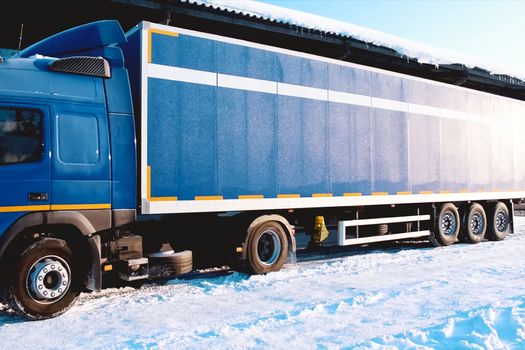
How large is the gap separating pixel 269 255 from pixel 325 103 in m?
2.78

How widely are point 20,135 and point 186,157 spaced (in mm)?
2069

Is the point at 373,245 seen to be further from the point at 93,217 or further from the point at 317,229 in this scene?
the point at 93,217

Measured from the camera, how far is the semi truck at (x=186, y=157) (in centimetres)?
516

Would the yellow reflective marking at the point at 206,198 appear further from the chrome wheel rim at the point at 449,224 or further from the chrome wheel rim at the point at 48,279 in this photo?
the chrome wheel rim at the point at 449,224

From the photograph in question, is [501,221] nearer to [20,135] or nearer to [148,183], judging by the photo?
[148,183]

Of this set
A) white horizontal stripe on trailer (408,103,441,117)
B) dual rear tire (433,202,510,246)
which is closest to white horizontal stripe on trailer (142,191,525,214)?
dual rear tire (433,202,510,246)

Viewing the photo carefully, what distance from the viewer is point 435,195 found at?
986cm

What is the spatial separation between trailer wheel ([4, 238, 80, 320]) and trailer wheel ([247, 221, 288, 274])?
2.78m

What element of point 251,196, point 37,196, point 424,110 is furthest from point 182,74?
point 424,110

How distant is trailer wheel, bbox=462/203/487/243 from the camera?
1095 centimetres

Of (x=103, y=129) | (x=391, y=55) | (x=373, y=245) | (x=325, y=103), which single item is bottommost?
(x=373, y=245)

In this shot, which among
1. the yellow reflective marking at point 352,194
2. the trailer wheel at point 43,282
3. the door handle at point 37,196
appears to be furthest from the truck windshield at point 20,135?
the yellow reflective marking at point 352,194

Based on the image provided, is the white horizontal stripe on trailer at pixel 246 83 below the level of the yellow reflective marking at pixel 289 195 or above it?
above

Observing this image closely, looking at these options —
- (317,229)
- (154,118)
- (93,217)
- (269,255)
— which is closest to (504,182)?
(317,229)
